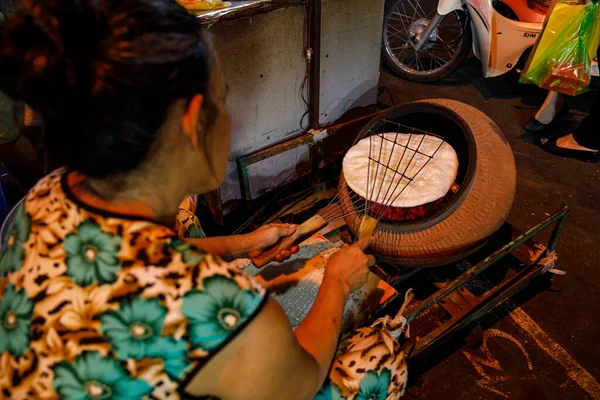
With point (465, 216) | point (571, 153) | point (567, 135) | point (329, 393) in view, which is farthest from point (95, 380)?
point (567, 135)

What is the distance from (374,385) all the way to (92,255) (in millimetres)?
1025

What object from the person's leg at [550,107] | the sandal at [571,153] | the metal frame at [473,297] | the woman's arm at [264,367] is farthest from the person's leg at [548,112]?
the woman's arm at [264,367]

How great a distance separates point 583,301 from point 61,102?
2.80 m

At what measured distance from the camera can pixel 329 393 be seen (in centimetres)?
145

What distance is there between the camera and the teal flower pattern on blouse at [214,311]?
916mm

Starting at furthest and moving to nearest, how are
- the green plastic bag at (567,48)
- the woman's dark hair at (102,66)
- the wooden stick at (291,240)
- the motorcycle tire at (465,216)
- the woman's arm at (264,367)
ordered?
the green plastic bag at (567,48) → the motorcycle tire at (465,216) → the wooden stick at (291,240) → the woman's arm at (264,367) → the woman's dark hair at (102,66)

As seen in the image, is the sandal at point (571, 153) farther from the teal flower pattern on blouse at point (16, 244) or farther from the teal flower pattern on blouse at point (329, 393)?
the teal flower pattern on blouse at point (16, 244)

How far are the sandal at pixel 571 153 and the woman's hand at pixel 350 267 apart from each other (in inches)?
112

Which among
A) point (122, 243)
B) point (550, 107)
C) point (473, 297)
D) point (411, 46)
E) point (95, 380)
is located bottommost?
point (473, 297)

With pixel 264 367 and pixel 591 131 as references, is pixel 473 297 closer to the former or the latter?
pixel 264 367

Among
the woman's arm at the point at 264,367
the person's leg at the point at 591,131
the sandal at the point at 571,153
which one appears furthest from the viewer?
the sandal at the point at 571,153

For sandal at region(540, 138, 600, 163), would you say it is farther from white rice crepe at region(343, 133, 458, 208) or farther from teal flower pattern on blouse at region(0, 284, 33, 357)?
teal flower pattern on blouse at region(0, 284, 33, 357)

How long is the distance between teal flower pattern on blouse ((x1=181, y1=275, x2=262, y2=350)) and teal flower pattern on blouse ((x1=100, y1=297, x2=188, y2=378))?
44 millimetres

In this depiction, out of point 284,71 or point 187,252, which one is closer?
point 187,252
